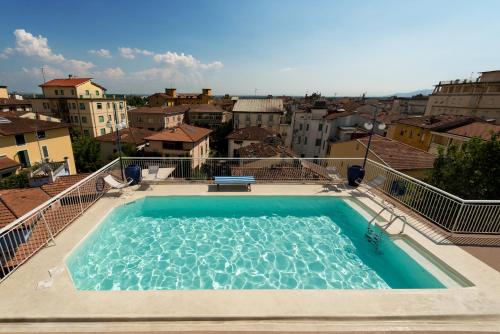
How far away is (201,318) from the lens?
3.84 metres

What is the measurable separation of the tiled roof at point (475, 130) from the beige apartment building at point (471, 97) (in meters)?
13.1

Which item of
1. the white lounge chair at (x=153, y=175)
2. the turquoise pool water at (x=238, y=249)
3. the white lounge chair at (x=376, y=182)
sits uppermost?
the white lounge chair at (x=376, y=182)

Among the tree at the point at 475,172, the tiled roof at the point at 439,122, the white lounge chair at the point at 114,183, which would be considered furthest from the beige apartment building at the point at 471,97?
the white lounge chair at the point at 114,183

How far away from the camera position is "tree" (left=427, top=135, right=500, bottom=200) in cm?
988

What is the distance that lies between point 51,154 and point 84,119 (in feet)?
65.2

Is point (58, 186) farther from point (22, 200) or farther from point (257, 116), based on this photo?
point (257, 116)

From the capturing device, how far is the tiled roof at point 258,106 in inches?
1811

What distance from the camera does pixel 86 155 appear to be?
104 feet

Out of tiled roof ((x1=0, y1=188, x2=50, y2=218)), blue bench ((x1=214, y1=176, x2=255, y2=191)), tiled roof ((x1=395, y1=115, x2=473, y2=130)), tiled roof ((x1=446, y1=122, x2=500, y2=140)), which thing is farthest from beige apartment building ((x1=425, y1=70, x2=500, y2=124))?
tiled roof ((x1=0, y1=188, x2=50, y2=218))

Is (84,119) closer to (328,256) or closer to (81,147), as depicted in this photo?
(81,147)

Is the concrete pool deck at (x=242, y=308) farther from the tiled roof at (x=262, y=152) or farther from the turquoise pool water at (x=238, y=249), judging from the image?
the tiled roof at (x=262, y=152)

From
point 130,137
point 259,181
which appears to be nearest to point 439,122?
point 259,181

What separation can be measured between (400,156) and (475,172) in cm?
624

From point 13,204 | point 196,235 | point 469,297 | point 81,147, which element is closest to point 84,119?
point 81,147
